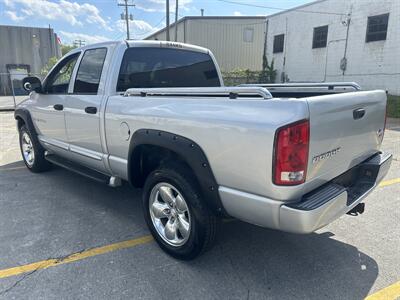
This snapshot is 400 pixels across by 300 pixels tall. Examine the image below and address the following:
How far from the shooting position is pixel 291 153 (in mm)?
2148

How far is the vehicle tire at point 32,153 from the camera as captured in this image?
17.6 ft

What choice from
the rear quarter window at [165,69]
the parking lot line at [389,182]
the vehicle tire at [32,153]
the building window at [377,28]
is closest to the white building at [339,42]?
the building window at [377,28]

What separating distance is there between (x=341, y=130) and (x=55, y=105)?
3658 mm

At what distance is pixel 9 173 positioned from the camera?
5703 mm

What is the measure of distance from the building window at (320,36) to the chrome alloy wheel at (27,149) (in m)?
18.1

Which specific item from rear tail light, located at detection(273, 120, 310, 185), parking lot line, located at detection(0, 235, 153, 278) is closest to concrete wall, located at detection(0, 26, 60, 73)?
parking lot line, located at detection(0, 235, 153, 278)

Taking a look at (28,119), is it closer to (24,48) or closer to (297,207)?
(297,207)

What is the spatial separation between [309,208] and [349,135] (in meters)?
0.78

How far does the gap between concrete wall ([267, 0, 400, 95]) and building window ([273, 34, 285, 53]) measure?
0.27 metres

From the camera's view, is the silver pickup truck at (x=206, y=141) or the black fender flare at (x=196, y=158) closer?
the silver pickup truck at (x=206, y=141)

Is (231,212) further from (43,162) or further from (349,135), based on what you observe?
(43,162)

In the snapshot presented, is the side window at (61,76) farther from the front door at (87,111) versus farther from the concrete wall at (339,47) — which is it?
the concrete wall at (339,47)

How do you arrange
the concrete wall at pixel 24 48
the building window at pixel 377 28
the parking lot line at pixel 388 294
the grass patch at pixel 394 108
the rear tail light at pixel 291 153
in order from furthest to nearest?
the concrete wall at pixel 24 48
the building window at pixel 377 28
the grass patch at pixel 394 108
the parking lot line at pixel 388 294
the rear tail light at pixel 291 153

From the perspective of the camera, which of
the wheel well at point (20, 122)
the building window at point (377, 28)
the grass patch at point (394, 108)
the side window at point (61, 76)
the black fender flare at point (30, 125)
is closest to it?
the side window at point (61, 76)
